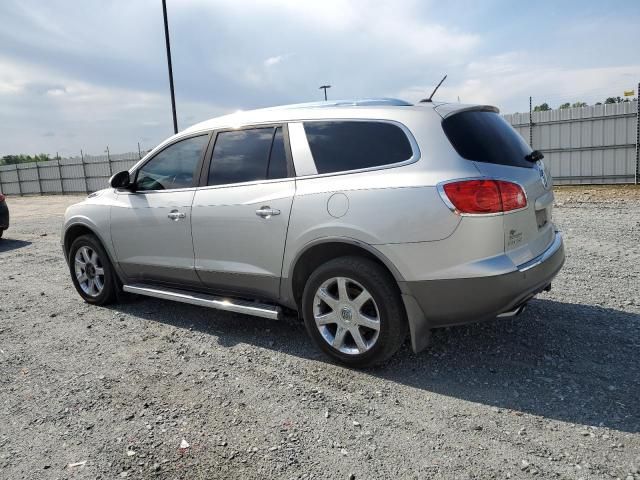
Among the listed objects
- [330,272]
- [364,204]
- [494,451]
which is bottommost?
[494,451]

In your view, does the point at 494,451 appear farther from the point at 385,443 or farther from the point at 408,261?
the point at 408,261

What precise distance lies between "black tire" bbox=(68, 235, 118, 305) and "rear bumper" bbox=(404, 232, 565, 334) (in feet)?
10.9

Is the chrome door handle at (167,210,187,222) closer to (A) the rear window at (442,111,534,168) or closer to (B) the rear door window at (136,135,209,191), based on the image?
(B) the rear door window at (136,135,209,191)

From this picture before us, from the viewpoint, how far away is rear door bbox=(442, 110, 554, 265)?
2.92 m

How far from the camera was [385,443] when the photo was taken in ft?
8.38

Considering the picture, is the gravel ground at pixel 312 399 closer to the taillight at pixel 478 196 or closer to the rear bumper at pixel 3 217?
the taillight at pixel 478 196

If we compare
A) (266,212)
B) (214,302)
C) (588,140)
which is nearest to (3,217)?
(214,302)

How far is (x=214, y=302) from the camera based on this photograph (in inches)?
157

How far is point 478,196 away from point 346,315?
1158 mm

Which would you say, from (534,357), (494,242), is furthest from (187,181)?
(534,357)

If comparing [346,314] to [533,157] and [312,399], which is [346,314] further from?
[533,157]

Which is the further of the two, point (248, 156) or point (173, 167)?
point (173, 167)

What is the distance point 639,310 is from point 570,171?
40.9 feet

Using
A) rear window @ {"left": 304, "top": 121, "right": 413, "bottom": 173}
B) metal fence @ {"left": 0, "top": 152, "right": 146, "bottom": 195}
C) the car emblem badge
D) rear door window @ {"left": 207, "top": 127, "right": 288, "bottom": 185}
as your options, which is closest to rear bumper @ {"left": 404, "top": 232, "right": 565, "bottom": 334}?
the car emblem badge
